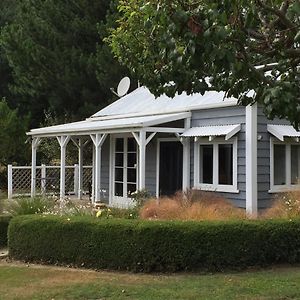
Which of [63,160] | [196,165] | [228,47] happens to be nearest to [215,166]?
[196,165]

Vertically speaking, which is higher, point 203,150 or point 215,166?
point 203,150

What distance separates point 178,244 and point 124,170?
8986 millimetres

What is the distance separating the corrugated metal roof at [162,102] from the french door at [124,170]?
1069 mm

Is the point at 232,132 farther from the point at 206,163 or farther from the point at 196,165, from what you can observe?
the point at 196,165

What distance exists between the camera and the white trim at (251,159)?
42.1 ft

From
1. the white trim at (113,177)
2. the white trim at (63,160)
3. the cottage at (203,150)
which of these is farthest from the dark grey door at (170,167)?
the white trim at (63,160)

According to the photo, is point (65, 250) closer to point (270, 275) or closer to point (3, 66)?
point (270, 275)

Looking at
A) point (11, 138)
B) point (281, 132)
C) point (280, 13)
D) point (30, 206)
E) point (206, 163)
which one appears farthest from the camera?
point (11, 138)

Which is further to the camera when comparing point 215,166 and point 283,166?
point 215,166

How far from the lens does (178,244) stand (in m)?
8.70

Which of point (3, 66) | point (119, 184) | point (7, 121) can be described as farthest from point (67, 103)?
point (119, 184)

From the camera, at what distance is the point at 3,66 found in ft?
116

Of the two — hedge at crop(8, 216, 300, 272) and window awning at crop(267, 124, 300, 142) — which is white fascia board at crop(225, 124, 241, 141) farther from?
hedge at crop(8, 216, 300, 272)

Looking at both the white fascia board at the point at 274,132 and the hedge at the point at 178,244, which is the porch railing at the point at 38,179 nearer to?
the white fascia board at the point at 274,132
